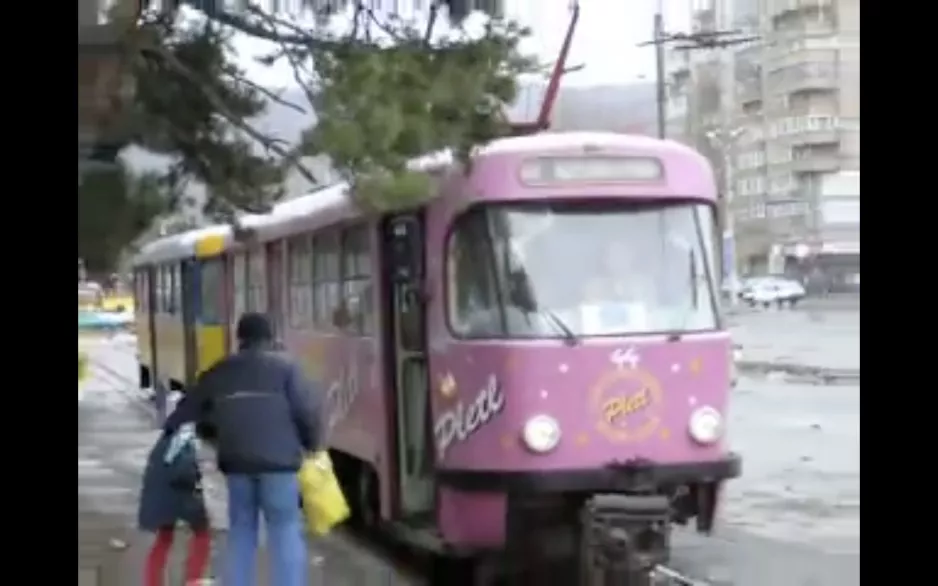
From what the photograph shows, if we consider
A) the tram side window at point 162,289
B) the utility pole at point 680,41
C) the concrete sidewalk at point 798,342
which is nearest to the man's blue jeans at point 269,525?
the utility pole at point 680,41

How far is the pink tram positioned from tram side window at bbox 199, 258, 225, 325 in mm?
8198

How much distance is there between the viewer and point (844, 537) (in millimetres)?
13461

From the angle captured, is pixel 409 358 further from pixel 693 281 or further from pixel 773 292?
pixel 773 292

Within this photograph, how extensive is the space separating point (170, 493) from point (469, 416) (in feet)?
6.27

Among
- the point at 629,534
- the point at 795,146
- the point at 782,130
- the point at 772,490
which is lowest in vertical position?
the point at 772,490

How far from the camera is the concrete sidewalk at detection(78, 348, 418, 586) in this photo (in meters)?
10.3

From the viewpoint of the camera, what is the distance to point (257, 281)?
15.9 meters

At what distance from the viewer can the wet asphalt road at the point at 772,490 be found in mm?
11555

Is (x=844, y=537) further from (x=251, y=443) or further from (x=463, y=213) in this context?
(x=251, y=443)

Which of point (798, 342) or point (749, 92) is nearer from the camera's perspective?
point (798, 342)

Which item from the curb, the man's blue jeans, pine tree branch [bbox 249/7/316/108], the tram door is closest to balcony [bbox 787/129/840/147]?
the curb

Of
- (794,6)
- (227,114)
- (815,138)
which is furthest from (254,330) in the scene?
(815,138)
